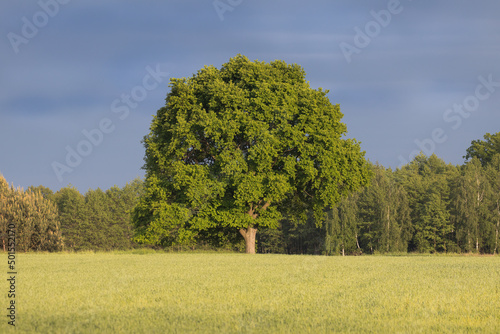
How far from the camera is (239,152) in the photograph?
34.7m

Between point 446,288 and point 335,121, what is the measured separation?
86.5 feet

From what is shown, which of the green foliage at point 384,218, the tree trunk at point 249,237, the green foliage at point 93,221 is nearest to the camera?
the tree trunk at point 249,237

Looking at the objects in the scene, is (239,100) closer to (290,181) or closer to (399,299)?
(290,181)

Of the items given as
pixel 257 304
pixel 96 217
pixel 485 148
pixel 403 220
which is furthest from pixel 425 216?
pixel 257 304

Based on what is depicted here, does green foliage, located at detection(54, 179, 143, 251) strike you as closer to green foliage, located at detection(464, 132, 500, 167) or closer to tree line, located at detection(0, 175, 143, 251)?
tree line, located at detection(0, 175, 143, 251)

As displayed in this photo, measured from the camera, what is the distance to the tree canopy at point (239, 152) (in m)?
34.4

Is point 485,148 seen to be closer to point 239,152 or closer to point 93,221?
point 239,152

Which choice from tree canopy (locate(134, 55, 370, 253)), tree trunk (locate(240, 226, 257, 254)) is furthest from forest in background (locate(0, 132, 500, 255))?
tree canopy (locate(134, 55, 370, 253))

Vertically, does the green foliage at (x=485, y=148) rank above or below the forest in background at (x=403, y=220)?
above

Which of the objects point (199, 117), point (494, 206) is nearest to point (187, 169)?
point (199, 117)

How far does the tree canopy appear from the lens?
3444 cm

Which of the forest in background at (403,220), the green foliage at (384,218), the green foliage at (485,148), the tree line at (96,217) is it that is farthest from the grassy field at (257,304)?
the green foliage at (485,148)

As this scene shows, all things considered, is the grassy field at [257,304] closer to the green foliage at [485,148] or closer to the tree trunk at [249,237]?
the tree trunk at [249,237]

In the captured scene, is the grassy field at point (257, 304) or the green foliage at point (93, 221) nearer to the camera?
the grassy field at point (257, 304)
